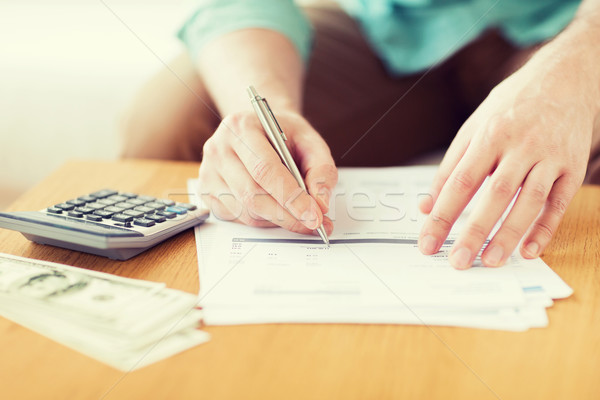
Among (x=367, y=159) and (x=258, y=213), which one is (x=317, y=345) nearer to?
(x=258, y=213)

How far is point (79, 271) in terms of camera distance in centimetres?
40

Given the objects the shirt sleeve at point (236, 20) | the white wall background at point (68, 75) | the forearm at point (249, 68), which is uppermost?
the shirt sleeve at point (236, 20)

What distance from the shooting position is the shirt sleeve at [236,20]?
73 cm

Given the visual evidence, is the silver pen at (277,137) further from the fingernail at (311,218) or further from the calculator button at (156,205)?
the calculator button at (156,205)

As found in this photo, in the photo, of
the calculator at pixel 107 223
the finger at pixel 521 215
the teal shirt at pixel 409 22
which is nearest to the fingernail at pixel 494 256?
the finger at pixel 521 215

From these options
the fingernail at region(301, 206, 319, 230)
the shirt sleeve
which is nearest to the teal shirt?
the shirt sleeve

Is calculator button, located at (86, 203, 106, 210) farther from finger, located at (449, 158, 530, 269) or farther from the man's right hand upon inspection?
finger, located at (449, 158, 530, 269)

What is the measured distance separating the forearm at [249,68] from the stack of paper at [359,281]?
0.60 feet

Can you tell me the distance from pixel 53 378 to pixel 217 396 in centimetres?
9

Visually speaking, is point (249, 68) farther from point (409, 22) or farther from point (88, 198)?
point (409, 22)

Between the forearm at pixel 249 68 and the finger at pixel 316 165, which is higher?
the forearm at pixel 249 68

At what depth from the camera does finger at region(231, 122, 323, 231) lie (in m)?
0.45

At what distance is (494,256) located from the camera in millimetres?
418

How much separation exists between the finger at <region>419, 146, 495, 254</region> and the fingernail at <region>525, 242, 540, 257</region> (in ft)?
0.20
